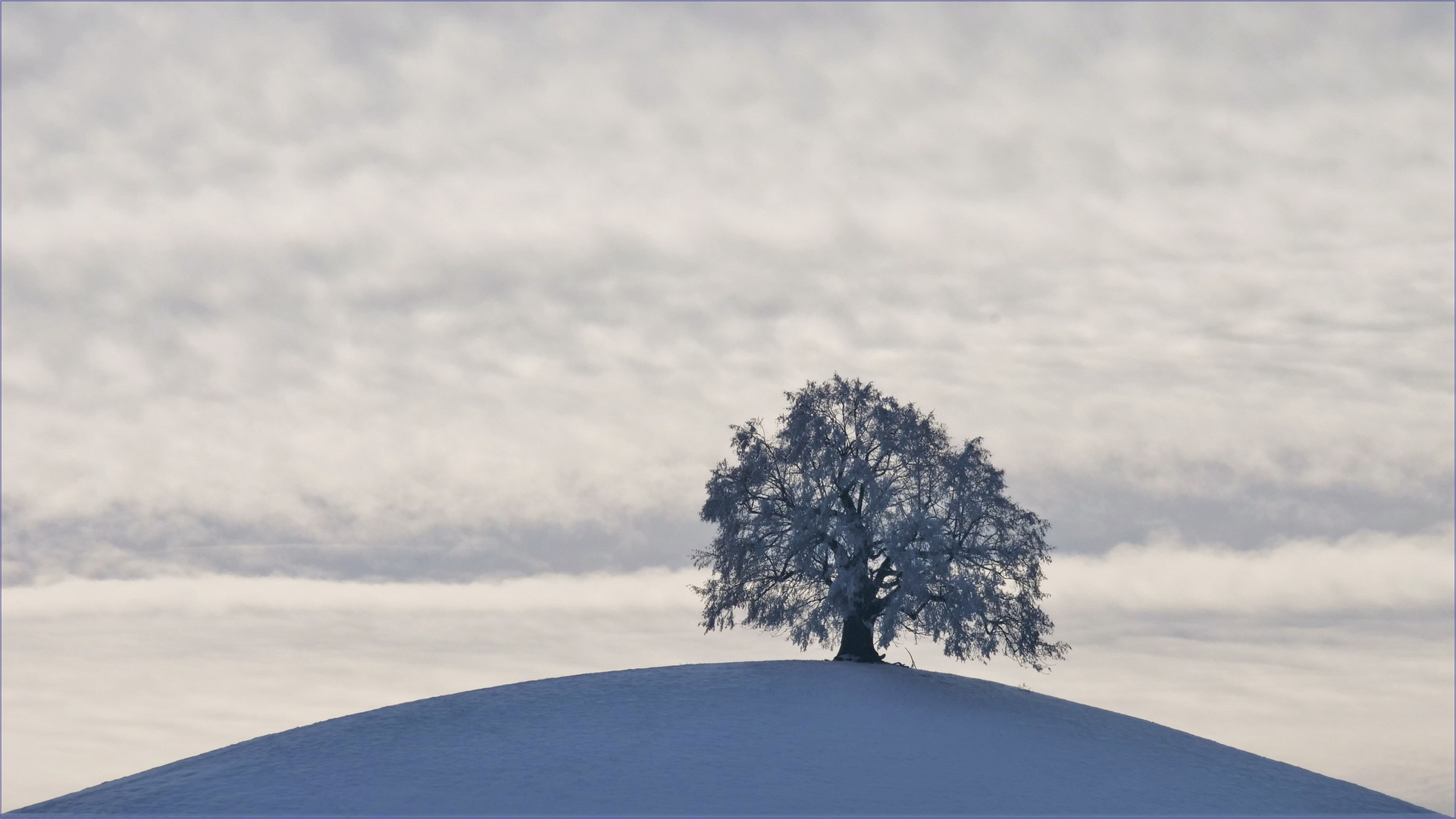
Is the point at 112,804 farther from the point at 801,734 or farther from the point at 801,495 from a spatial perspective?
the point at 801,495

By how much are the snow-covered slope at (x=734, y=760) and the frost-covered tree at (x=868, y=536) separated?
2253 mm

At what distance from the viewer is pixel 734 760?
143 ft

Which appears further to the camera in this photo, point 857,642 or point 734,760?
point 857,642

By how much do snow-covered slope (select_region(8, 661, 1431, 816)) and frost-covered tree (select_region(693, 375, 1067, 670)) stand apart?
2.25 metres

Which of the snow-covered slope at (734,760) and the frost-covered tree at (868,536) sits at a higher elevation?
the frost-covered tree at (868,536)

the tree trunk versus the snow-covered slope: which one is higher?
the tree trunk

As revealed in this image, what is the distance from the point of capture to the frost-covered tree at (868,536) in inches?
2115

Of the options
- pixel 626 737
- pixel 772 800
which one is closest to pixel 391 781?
pixel 626 737

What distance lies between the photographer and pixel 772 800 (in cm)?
4025

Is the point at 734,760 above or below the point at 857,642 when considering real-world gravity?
below

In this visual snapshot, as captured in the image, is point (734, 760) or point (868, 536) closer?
point (734, 760)

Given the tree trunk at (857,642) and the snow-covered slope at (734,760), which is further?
the tree trunk at (857,642)

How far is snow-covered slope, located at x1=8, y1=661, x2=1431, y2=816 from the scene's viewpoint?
41.0 metres

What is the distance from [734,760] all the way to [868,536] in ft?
44.5
